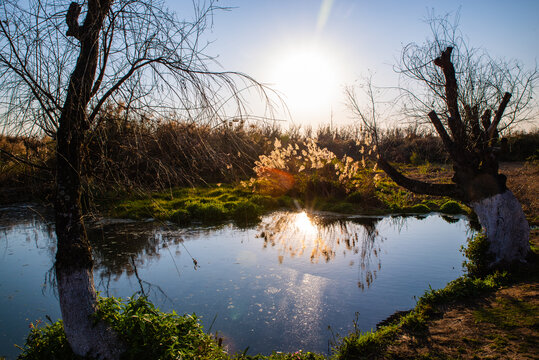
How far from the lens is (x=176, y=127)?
3107 millimetres

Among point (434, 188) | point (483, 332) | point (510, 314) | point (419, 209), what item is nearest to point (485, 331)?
point (483, 332)

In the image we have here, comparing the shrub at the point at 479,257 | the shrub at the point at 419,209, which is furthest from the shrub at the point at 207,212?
the shrub at the point at 479,257

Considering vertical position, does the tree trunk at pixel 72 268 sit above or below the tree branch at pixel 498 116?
below

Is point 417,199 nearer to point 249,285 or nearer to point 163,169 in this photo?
point 249,285

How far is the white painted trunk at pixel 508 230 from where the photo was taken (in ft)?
17.5

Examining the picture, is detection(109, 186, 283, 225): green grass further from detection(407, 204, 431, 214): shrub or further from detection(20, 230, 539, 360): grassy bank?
detection(20, 230, 539, 360): grassy bank

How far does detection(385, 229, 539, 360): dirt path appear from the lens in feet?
10.9

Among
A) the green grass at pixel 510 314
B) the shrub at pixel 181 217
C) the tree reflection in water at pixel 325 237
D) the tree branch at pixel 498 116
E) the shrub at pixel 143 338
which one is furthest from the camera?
the shrub at pixel 181 217

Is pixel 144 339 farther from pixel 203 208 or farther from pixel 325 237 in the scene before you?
pixel 203 208

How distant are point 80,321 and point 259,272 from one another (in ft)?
11.6

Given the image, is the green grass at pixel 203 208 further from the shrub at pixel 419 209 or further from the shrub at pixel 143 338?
the shrub at pixel 143 338

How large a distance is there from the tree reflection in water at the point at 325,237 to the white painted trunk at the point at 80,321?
392cm

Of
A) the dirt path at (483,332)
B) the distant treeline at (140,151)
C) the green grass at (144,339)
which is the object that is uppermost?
the distant treeline at (140,151)

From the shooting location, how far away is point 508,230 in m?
5.35
